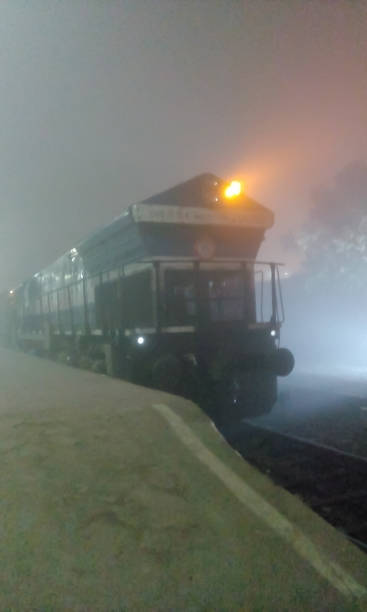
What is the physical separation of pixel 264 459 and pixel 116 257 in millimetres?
4743

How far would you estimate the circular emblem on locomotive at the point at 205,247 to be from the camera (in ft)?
29.1

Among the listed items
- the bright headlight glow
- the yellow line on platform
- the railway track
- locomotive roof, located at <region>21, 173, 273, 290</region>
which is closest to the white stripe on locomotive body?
locomotive roof, located at <region>21, 173, 273, 290</region>

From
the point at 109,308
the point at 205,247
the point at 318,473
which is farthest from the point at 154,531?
the point at 109,308

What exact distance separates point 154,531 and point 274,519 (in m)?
0.78

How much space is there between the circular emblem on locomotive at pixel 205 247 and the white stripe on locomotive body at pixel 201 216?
32 centimetres

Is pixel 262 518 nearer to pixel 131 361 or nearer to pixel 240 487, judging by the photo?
pixel 240 487

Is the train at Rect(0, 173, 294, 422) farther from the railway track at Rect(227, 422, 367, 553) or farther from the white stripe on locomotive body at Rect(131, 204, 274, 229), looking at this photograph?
the railway track at Rect(227, 422, 367, 553)

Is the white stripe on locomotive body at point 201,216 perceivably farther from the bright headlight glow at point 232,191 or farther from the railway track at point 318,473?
the railway track at point 318,473

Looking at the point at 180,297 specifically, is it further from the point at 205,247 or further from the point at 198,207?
the point at 198,207

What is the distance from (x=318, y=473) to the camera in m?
6.06

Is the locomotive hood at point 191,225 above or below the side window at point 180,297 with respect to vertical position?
above

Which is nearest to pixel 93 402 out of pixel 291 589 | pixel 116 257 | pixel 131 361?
pixel 131 361

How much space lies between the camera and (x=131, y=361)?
8.06 m

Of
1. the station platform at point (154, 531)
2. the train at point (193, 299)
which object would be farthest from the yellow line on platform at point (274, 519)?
the train at point (193, 299)
